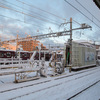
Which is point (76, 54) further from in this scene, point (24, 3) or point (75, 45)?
point (24, 3)

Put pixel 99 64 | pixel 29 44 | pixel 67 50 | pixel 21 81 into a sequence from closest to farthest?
pixel 21 81, pixel 67 50, pixel 99 64, pixel 29 44

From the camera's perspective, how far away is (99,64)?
18.2 metres

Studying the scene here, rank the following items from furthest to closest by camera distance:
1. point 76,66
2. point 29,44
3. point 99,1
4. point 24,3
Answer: point 29,44 < point 76,66 < point 24,3 < point 99,1

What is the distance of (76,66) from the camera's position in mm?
11914

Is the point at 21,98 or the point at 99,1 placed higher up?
the point at 99,1

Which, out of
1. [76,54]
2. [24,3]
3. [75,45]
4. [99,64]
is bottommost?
[99,64]

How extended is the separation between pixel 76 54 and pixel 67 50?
1.31 metres

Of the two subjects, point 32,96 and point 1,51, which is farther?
point 1,51

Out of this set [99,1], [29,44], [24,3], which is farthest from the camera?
[29,44]

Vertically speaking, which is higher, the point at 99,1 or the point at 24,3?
the point at 24,3

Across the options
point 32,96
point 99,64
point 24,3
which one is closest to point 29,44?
point 99,64

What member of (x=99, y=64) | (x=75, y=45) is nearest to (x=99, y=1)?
(x=75, y=45)

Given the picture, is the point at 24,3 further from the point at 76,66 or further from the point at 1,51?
the point at 1,51

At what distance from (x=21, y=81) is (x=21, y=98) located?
226 cm
